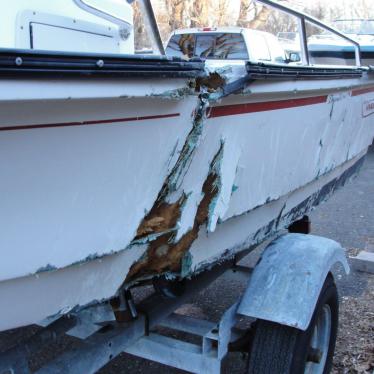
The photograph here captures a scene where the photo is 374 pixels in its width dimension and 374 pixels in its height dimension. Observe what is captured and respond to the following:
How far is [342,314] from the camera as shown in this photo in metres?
3.93

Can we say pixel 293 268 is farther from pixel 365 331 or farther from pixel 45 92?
pixel 45 92

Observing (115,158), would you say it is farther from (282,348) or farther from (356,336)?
(356,336)

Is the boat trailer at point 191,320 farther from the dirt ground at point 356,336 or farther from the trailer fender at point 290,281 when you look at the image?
the dirt ground at point 356,336

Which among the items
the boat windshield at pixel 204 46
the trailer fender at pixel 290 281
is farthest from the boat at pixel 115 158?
the boat windshield at pixel 204 46

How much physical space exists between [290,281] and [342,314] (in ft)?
5.02

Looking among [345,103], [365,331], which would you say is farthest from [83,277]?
[345,103]

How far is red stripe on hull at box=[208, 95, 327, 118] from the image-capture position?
220cm

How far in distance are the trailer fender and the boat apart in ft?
0.68

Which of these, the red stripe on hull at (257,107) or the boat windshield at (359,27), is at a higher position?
the boat windshield at (359,27)

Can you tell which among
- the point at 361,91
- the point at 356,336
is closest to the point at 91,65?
the point at 356,336

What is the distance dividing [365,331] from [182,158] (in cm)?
219

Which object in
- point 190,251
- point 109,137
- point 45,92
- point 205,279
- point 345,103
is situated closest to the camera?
point 45,92

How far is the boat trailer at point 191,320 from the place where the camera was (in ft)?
7.79

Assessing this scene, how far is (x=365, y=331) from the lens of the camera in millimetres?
3674
